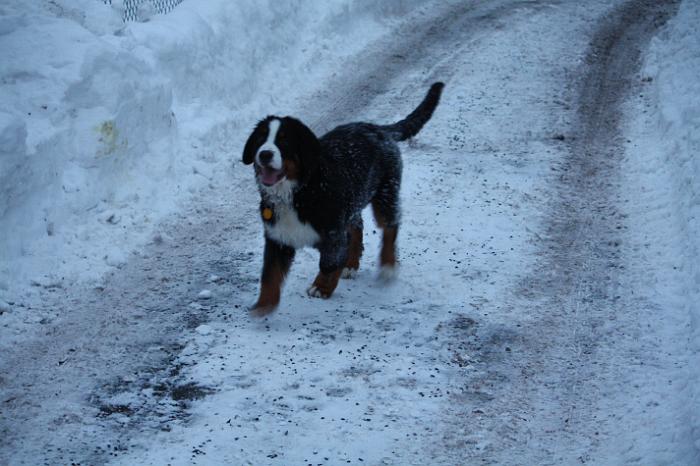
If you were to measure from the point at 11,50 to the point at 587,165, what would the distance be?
6217 millimetres

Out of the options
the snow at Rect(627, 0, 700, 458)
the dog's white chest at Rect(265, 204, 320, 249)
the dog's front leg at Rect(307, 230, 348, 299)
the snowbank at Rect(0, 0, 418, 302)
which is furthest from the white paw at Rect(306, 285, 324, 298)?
the snow at Rect(627, 0, 700, 458)

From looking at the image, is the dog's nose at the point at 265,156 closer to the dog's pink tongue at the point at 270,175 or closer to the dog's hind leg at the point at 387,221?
the dog's pink tongue at the point at 270,175

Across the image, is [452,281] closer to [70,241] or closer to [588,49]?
[70,241]

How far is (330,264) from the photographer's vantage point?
6.25m

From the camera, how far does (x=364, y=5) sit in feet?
45.0

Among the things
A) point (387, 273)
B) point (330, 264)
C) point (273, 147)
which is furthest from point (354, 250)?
point (273, 147)

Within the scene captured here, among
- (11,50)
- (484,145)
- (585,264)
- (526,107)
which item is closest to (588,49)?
(526,107)

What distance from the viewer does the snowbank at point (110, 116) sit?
22.1 feet

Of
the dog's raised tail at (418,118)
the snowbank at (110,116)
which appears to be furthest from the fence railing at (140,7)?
the dog's raised tail at (418,118)

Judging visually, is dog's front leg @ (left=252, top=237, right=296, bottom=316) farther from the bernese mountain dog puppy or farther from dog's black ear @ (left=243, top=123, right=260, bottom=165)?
dog's black ear @ (left=243, top=123, right=260, bottom=165)

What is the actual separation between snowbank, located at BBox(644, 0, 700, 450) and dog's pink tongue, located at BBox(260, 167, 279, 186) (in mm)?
3092

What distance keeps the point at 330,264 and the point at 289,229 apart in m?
0.46

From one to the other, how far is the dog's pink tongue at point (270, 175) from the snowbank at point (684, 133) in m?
3.09

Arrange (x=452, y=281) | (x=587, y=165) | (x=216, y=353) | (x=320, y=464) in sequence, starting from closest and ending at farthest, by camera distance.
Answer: (x=320, y=464)
(x=216, y=353)
(x=452, y=281)
(x=587, y=165)
